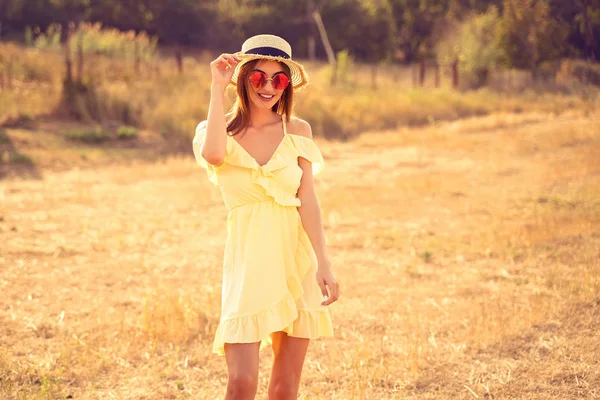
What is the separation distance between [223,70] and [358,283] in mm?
4001

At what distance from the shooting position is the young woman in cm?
311

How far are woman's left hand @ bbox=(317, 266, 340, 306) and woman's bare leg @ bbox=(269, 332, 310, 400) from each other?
0.20m

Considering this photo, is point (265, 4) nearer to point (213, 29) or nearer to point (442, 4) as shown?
point (213, 29)

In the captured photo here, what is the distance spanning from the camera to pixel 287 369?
124 inches

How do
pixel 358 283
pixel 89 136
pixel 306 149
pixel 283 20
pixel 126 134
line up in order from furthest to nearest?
pixel 283 20, pixel 126 134, pixel 89 136, pixel 358 283, pixel 306 149

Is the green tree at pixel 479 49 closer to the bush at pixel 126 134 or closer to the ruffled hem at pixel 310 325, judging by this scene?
the bush at pixel 126 134

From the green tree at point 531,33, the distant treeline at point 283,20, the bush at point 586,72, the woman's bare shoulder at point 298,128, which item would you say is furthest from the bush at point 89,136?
the distant treeline at point 283,20

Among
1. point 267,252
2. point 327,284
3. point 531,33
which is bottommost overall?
point 327,284

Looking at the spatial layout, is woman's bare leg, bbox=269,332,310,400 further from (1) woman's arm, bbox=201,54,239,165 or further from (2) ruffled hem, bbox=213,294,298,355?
(1) woman's arm, bbox=201,54,239,165

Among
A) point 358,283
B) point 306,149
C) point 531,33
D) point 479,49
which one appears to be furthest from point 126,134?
point 306,149

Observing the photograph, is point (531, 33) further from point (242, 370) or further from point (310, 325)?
point (242, 370)

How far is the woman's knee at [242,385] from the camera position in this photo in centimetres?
293

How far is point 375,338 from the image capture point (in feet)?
17.9

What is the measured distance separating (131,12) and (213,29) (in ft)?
12.0
